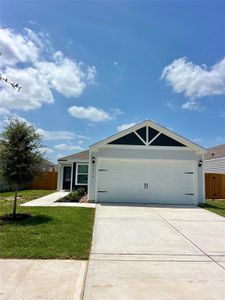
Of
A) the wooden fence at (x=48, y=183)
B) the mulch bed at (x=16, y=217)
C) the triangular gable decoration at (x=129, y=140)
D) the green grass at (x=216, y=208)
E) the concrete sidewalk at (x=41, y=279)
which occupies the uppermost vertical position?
the triangular gable decoration at (x=129, y=140)

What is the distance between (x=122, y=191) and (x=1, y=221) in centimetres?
750

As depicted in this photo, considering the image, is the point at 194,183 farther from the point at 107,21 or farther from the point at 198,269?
the point at 198,269

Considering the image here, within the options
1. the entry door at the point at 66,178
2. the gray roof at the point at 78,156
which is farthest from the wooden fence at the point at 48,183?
the gray roof at the point at 78,156

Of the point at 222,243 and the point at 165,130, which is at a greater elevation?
the point at 165,130

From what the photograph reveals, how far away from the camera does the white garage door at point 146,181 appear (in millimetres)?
15766

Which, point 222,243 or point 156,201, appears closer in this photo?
point 222,243

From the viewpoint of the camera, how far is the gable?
15930mm

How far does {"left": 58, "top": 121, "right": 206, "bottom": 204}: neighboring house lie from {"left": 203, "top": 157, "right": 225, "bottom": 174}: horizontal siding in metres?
9.86

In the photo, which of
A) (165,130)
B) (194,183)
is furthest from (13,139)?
(194,183)

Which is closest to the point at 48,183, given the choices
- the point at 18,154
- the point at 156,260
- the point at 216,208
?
the point at 216,208

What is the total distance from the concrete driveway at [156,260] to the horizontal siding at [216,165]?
15.6 m

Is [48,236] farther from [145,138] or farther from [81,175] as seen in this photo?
[81,175]

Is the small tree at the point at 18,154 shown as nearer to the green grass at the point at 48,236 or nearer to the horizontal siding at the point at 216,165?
the green grass at the point at 48,236

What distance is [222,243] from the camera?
733cm
